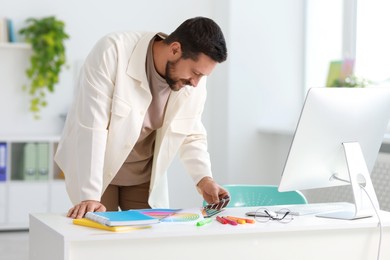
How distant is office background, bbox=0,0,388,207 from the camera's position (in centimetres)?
591

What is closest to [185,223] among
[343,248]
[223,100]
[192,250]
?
[192,250]

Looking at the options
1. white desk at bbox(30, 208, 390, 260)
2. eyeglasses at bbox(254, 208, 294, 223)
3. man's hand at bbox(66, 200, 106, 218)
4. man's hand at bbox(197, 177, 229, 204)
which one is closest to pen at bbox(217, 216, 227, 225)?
white desk at bbox(30, 208, 390, 260)

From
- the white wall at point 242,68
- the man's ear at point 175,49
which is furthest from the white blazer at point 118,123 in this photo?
the white wall at point 242,68

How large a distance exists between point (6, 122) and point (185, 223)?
3.86 meters

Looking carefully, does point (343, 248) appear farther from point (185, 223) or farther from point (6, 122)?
point (6, 122)

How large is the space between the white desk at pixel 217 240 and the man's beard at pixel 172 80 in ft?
1.66

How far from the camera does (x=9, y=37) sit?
579cm

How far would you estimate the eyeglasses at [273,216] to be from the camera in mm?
2514

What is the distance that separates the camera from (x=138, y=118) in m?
2.82

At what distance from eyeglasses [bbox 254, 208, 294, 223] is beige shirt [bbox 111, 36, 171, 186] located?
0.58 m

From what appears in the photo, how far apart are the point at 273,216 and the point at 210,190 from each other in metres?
0.37

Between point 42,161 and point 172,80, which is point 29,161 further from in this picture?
point 172,80

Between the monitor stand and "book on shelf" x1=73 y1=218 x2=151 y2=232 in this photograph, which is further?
the monitor stand

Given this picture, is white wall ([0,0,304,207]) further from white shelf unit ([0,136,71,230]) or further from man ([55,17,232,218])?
man ([55,17,232,218])
